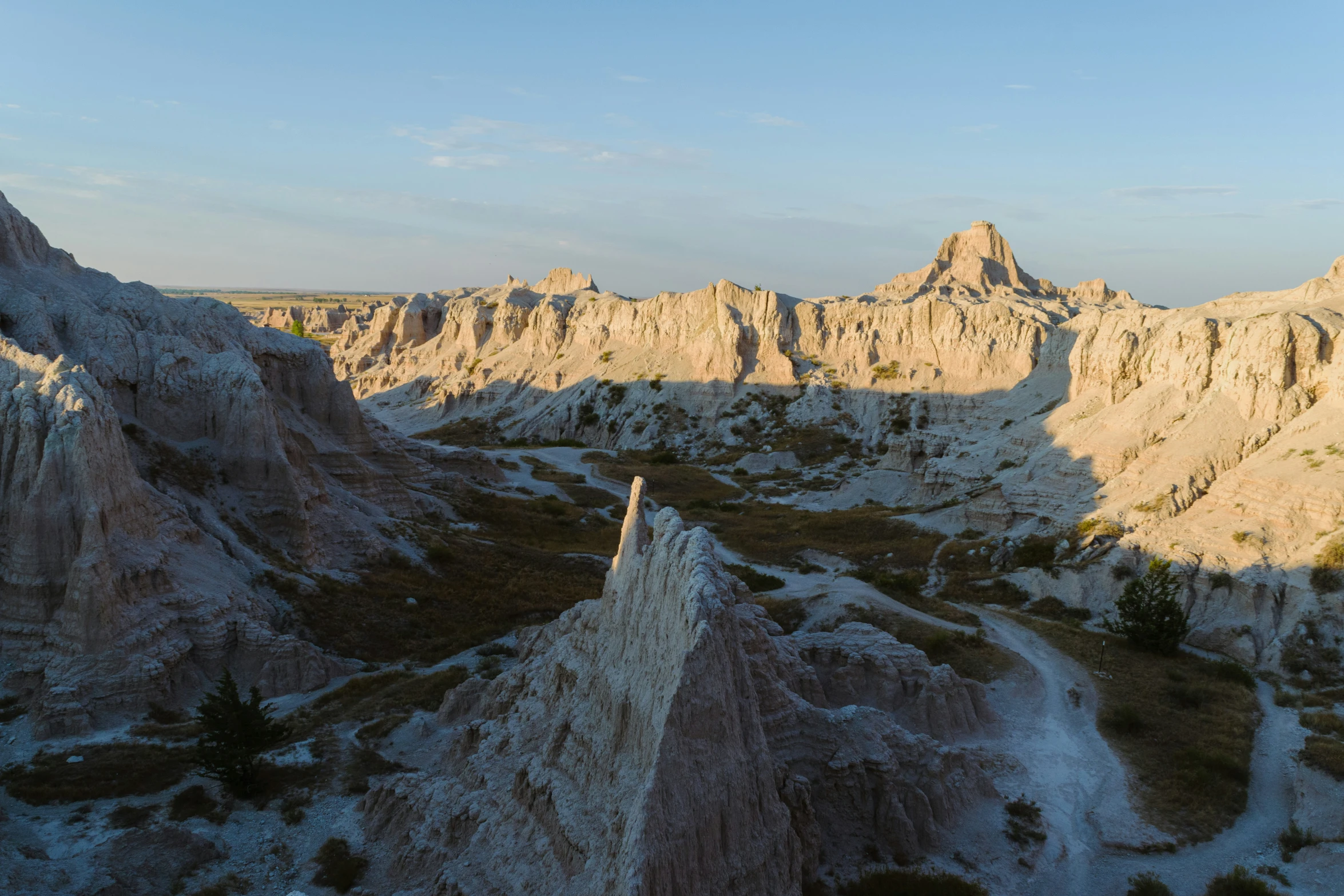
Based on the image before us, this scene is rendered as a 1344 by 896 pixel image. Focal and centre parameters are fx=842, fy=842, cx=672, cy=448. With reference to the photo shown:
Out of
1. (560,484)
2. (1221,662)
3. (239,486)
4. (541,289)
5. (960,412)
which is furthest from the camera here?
(541,289)

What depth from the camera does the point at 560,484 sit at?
61.7 m

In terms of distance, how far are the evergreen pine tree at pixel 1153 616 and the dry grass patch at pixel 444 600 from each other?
20.7 m

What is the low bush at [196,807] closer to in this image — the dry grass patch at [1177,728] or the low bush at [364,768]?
the low bush at [364,768]

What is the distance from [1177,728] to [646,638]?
16.8 meters

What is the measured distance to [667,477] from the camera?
68.2 metres

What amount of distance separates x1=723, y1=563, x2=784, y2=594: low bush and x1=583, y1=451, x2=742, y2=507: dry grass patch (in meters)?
20.0

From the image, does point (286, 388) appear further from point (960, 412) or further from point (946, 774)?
point (960, 412)

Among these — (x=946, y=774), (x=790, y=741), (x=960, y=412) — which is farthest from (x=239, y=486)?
(x=960, y=412)

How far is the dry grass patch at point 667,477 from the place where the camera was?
207 feet

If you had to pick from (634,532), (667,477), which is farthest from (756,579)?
(667,477)

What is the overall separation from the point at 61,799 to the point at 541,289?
113029 mm

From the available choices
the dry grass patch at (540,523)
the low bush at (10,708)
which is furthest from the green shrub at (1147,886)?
the dry grass patch at (540,523)

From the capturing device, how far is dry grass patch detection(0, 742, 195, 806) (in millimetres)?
18578

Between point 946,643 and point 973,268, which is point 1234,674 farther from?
point 973,268
